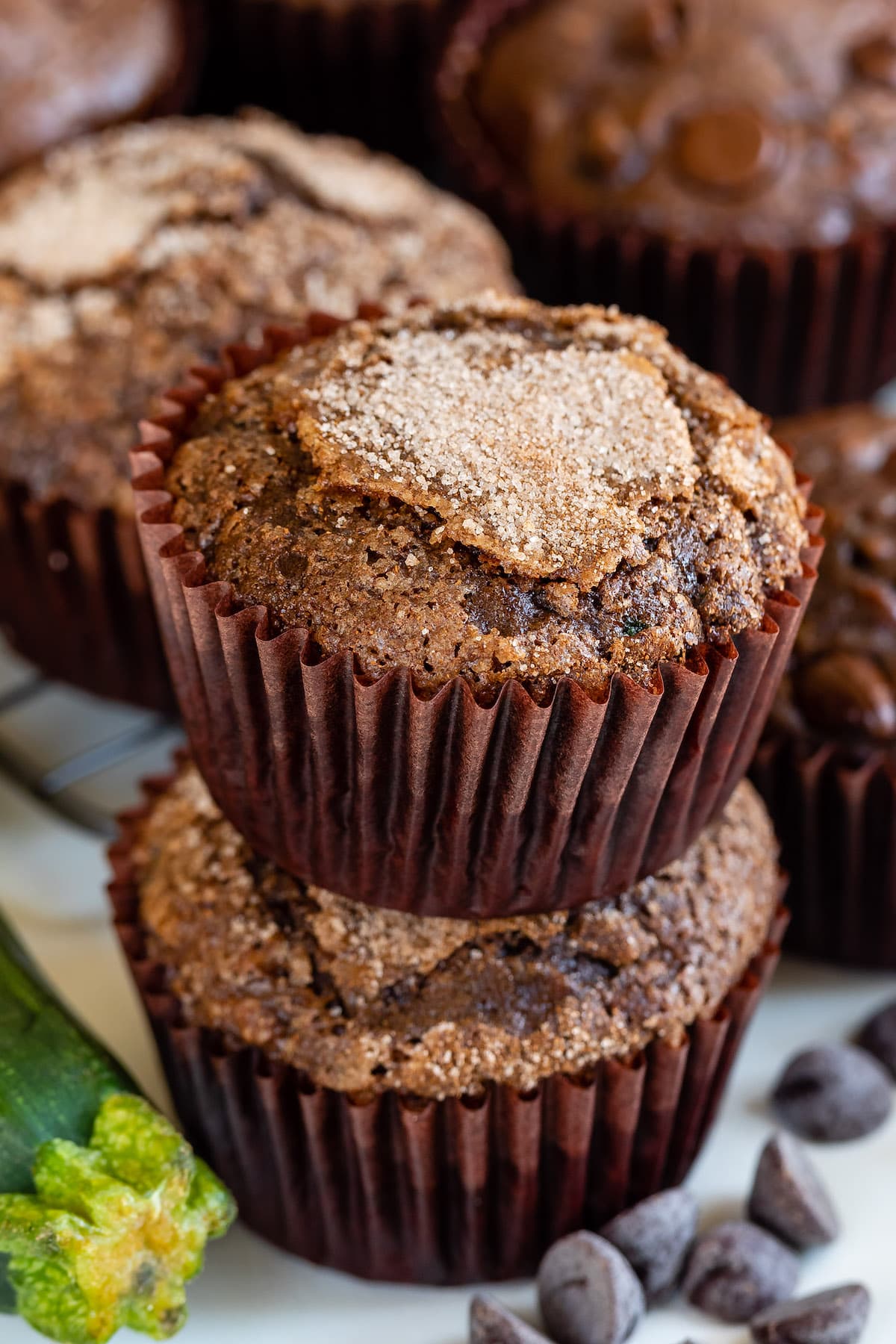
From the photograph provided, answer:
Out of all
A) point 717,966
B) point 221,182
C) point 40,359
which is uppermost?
point 221,182

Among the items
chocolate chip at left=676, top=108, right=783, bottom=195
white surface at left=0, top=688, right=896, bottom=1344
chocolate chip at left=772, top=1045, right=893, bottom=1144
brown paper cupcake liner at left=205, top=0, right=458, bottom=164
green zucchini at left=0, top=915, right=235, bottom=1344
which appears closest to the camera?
green zucchini at left=0, top=915, right=235, bottom=1344

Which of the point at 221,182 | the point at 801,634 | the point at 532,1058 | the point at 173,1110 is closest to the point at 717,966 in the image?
the point at 532,1058

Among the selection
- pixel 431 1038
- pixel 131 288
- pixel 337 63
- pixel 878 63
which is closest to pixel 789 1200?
pixel 431 1038

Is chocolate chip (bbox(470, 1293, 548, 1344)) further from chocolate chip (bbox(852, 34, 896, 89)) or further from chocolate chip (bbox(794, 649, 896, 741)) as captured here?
chocolate chip (bbox(852, 34, 896, 89))

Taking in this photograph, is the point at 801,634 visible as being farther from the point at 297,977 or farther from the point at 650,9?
the point at 650,9

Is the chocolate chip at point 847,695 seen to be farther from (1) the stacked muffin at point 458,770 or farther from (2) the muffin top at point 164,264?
(2) the muffin top at point 164,264

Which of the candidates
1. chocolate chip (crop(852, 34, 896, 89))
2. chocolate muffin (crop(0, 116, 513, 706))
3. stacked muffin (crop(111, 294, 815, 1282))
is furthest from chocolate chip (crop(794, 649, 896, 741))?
chocolate chip (crop(852, 34, 896, 89))
